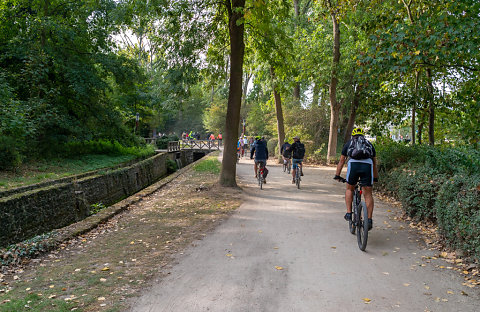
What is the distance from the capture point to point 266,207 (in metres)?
9.57

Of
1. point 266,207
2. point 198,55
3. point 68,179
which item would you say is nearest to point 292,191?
point 266,207

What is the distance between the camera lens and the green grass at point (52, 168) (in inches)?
466

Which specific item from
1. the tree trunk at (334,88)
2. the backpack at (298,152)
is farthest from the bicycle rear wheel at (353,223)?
the tree trunk at (334,88)

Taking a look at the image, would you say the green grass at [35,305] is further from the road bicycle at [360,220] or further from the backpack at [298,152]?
the backpack at [298,152]

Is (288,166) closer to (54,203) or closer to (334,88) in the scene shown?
(334,88)

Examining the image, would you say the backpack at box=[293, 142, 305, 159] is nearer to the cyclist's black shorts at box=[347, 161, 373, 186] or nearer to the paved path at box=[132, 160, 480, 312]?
the paved path at box=[132, 160, 480, 312]

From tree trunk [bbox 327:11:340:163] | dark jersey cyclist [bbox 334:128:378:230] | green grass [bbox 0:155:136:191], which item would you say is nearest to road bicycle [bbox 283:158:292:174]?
tree trunk [bbox 327:11:340:163]

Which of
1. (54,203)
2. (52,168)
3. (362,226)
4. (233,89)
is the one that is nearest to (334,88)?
(233,89)

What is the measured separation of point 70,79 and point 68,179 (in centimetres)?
676

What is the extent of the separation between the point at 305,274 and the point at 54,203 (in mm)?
8006

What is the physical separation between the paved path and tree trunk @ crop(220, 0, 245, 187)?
15.0 ft

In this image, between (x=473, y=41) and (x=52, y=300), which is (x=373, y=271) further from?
(x=473, y=41)

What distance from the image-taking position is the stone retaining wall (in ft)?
26.7

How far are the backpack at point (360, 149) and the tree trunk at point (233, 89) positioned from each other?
6.24 m
